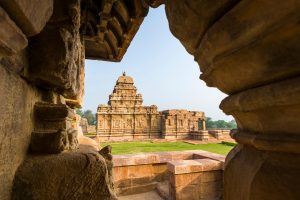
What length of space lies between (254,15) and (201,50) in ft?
0.94

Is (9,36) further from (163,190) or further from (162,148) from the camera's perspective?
(162,148)

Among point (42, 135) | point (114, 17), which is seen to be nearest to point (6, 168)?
point (42, 135)

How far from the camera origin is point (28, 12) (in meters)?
0.60

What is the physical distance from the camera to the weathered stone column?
1.89 feet

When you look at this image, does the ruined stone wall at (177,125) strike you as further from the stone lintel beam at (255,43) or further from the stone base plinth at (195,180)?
the stone lintel beam at (255,43)

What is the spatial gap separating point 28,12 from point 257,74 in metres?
0.78

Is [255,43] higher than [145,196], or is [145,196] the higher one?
[255,43]

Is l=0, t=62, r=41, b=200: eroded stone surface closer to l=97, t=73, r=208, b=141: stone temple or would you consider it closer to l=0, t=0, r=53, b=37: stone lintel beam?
l=0, t=0, r=53, b=37: stone lintel beam

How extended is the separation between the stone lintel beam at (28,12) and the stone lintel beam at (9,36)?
29 millimetres

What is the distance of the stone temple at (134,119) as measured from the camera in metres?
22.6

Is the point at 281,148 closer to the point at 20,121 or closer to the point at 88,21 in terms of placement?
the point at 20,121

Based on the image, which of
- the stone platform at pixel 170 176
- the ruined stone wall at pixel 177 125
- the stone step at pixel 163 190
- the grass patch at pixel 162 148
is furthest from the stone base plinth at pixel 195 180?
the ruined stone wall at pixel 177 125

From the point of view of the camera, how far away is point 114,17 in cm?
255

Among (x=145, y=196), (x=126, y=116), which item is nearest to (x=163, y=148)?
(x=145, y=196)
